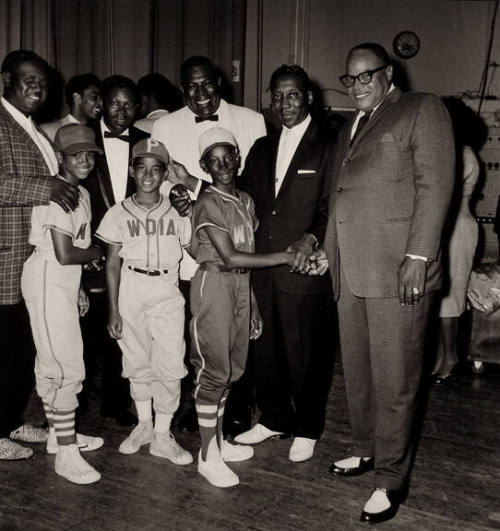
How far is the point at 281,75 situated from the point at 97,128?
1.05 m

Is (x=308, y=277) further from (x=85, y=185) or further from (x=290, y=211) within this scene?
(x=85, y=185)

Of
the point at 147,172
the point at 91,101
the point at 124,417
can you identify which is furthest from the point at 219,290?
the point at 91,101

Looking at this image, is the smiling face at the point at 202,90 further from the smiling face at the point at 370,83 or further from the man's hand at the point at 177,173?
the smiling face at the point at 370,83

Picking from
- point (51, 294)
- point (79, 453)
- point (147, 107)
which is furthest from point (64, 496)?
point (147, 107)

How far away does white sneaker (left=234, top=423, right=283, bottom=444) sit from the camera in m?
3.06

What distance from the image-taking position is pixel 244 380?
121 inches

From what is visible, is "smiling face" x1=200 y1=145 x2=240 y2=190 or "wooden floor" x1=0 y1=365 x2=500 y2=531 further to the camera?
"smiling face" x1=200 y1=145 x2=240 y2=190

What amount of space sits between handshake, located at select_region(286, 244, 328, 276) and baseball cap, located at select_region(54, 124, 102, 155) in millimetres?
951

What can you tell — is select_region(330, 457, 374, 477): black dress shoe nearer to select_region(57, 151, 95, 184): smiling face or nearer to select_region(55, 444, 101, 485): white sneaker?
select_region(55, 444, 101, 485): white sneaker

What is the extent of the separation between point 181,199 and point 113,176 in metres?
0.53

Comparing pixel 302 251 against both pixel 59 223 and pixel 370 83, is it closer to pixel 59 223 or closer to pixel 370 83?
pixel 370 83

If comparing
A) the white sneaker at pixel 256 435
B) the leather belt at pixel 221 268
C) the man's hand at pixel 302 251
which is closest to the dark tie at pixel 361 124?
the man's hand at pixel 302 251

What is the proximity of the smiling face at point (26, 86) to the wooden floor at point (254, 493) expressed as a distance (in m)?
1.60

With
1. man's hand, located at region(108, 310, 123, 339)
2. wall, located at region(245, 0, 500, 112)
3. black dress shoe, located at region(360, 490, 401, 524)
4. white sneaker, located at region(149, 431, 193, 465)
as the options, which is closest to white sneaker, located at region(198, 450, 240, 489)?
white sneaker, located at region(149, 431, 193, 465)
